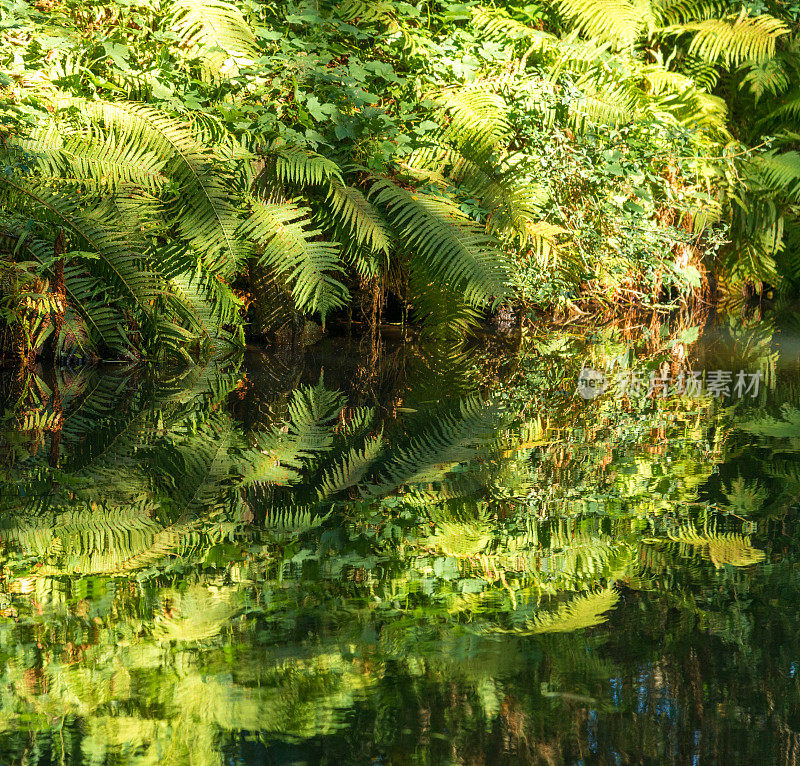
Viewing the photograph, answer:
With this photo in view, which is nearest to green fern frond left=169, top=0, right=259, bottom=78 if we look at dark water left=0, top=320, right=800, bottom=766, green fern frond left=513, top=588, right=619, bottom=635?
dark water left=0, top=320, right=800, bottom=766

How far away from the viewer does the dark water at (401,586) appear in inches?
46.3

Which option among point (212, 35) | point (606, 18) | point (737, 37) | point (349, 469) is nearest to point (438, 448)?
point (349, 469)

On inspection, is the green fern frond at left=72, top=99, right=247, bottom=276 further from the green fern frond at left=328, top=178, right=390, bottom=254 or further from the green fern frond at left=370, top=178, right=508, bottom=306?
the green fern frond at left=370, top=178, right=508, bottom=306

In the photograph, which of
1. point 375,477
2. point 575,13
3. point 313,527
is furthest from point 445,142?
A: point 313,527

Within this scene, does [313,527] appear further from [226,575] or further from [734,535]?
[734,535]

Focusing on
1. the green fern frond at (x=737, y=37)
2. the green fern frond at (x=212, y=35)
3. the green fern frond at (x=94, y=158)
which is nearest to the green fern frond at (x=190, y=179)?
the green fern frond at (x=94, y=158)

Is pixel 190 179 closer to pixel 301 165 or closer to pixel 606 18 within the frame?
pixel 301 165

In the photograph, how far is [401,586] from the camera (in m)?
1.65

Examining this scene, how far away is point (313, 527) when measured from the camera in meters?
1.97

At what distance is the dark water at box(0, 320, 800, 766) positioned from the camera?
118cm

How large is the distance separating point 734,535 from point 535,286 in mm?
3655

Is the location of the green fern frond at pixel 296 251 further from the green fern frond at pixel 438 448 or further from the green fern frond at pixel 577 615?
the green fern frond at pixel 577 615

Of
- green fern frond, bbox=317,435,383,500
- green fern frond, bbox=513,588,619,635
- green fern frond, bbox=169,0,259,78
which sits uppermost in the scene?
green fern frond, bbox=169,0,259,78

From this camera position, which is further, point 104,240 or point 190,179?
point 190,179
